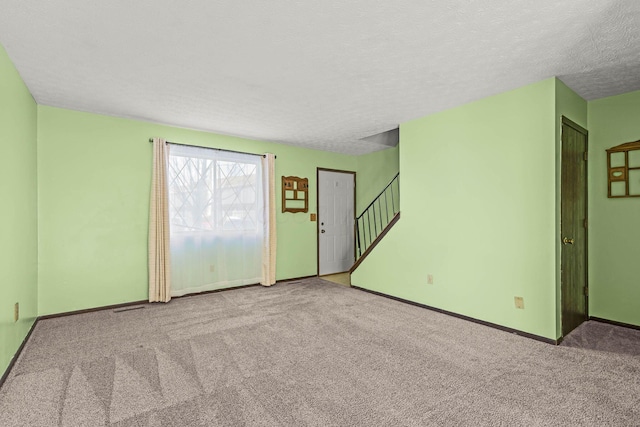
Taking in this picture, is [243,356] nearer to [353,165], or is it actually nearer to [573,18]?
[573,18]

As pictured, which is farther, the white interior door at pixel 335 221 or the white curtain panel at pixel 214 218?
the white interior door at pixel 335 221

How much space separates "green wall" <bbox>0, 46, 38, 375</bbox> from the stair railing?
15.5 ft

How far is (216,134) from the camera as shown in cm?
493

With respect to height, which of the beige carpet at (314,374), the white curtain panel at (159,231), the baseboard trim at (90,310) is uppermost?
the white curtain panel at (159,231)

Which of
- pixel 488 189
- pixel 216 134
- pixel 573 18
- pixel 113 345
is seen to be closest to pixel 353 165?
pixel 216 134

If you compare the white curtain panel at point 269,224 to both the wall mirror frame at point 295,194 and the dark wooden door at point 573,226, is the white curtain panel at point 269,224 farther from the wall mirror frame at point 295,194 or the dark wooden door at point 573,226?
the dark wooden door at point 573,226

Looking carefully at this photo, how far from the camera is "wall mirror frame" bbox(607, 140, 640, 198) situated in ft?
10.6

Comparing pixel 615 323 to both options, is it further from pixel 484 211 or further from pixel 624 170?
pixel 484 211

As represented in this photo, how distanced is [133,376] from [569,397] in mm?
3123

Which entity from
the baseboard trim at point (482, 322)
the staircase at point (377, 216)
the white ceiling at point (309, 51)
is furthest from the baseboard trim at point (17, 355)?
the staircase at point (377, 216)

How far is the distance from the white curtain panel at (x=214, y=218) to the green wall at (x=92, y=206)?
36cm

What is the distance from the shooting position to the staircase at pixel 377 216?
5.84 m

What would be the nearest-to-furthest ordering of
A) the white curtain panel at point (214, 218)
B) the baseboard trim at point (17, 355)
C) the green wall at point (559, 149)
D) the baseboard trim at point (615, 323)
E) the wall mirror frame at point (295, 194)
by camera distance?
the baseboard trim at point (17, 355), the green wall at point (559, 149), the baseboard trim at point (615, 323), the white curtain panel at point (214, 218), the wall mirror frame at point (295, 194)

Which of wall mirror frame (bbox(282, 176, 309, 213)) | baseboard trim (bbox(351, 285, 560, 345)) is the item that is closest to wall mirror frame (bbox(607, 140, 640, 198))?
baseboard trim (bbox(351, 285, 560, 345))
